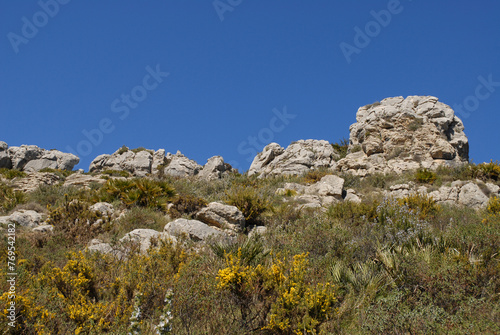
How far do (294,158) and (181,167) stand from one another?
345 inches

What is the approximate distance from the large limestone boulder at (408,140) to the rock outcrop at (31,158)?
77.0 feet

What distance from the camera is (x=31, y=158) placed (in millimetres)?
29594

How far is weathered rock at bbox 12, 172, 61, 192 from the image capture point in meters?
15.7

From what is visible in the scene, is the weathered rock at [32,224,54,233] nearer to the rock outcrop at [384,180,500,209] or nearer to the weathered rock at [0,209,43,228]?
the weathered rock at [0,209,43,228]

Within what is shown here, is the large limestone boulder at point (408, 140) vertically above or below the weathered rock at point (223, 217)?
above

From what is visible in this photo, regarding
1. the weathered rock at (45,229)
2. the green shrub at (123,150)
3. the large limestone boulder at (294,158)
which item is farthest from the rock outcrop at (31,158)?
the weathered rock at (45,229)

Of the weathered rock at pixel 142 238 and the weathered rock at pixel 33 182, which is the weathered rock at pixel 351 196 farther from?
the weathered rock at pixel 33 182

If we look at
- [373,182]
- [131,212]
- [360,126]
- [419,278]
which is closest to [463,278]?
[419,278]

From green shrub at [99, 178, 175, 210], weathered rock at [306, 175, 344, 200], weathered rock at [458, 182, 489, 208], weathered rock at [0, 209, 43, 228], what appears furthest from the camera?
weathered rock at [306, 175, 344, 200]

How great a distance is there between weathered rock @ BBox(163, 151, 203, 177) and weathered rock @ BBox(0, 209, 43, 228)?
52.4ft

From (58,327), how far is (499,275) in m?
5.74

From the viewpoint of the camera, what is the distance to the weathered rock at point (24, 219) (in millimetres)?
8891

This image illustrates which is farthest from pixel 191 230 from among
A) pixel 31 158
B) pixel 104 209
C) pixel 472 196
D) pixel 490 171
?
pixel 31 158

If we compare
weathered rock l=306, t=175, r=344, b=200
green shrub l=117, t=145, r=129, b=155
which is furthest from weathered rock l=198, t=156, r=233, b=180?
weathered rock l=306, t=175, r=344, b=200
